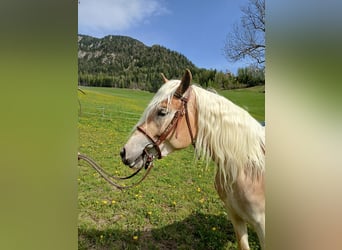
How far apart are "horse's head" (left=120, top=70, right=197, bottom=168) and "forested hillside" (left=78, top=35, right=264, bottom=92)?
157mm

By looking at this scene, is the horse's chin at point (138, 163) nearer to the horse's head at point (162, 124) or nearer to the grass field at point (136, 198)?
the horse's head at point (162, 124)

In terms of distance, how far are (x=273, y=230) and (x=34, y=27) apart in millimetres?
811

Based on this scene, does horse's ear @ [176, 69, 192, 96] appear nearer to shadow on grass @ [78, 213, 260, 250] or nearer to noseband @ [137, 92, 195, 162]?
noseband @ [137, 92, 195, 162]

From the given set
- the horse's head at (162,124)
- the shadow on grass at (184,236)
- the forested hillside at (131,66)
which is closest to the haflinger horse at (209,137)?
the horse's head at (162,124)

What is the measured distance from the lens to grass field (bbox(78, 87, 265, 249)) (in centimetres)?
111

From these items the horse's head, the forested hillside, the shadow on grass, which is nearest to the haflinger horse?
the horse's head

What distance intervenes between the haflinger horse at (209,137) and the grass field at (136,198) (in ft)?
0.55

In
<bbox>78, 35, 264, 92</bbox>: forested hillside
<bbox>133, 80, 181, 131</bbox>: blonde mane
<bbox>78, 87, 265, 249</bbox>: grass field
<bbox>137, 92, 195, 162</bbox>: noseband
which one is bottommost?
<bbox>78, 87, 265, 249</bbox>: grass field

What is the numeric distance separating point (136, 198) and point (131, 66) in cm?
60

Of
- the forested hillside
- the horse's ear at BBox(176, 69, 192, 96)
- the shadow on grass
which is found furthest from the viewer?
the shadow on grass

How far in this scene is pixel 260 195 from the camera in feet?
3.08

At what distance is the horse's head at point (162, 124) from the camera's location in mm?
915

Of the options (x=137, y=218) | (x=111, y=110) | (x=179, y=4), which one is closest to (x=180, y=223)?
(x=137, y=218)

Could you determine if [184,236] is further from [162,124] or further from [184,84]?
[184,84]
